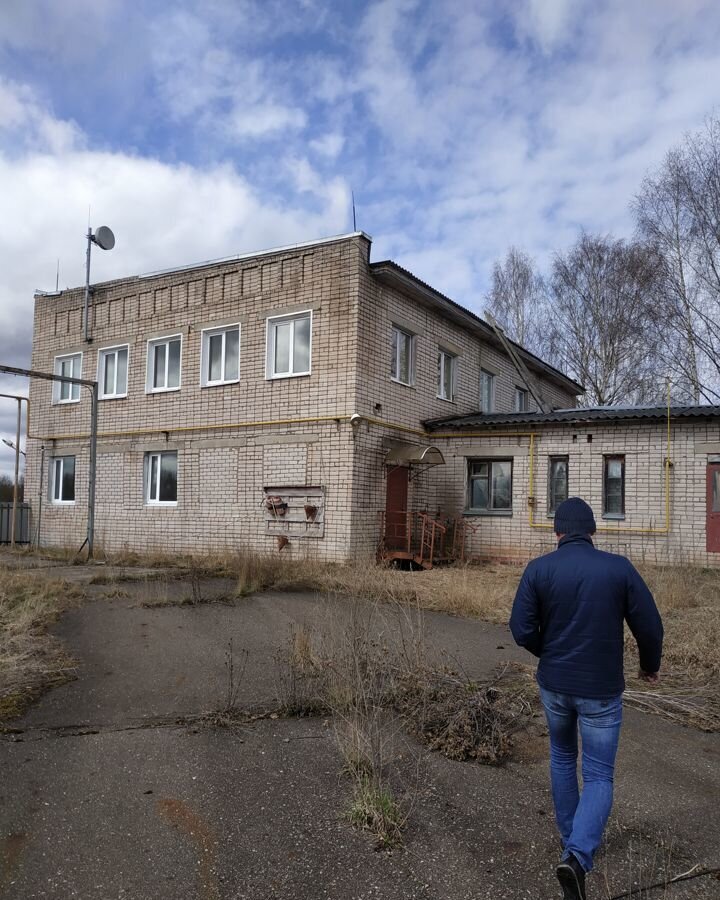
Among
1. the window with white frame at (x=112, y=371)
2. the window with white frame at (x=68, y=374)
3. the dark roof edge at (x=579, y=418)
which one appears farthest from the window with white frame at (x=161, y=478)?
the dark roof edge at (x=579, y=418)

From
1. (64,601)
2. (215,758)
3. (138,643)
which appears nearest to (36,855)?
(215,758)

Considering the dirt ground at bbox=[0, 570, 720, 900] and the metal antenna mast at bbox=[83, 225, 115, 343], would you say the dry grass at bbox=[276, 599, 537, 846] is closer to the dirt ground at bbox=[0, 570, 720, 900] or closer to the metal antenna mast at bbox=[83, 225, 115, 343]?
the dirt ground at bbox=[0, 570, 720, 900]

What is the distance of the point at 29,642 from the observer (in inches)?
270

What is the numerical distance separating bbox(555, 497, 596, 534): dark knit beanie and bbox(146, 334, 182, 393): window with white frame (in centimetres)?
1446

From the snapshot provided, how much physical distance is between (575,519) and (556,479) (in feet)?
42.1

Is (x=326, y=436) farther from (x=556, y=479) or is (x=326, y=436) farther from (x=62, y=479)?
(x=62, y=479)

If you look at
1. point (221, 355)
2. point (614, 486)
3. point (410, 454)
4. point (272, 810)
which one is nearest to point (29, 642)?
point (272, 810)

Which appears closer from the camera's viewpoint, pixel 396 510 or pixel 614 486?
pixel 614 486

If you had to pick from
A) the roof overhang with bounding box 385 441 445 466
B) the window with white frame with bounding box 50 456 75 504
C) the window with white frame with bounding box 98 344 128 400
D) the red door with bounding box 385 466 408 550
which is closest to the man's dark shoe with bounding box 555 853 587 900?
the red door with bounding box 385 466 408 550

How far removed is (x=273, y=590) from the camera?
11039 millimetres

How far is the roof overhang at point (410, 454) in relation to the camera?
14789 millimetres

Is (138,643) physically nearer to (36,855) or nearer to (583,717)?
(36,855)

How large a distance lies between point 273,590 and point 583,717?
8408mm

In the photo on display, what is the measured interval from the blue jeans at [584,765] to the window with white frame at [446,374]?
14.4 meters
